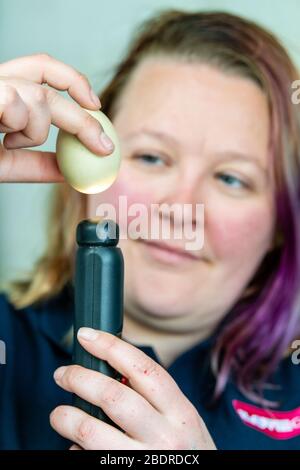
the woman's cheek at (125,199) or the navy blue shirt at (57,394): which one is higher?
the woman's cheek at (125,199)

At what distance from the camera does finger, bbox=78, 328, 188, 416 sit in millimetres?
557

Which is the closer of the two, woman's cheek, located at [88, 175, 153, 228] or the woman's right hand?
the woman's right hand

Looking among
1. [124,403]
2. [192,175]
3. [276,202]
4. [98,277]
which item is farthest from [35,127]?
[276,202]

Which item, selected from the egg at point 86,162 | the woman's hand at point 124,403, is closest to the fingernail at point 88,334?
the woman's hand at point 124,403

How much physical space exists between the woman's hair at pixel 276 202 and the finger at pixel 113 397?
14.2 inches

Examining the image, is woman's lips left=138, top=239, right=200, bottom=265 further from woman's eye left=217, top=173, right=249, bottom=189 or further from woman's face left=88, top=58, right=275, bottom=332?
woman's eye left=217, top=173, right=249, bottom=189

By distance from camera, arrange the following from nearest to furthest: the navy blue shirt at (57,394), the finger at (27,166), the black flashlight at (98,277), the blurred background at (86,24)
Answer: the black flashlight at (98,277)
the finger at (27,166)
the navy blue shirt at (57,394)
the blurred background at (86,24)

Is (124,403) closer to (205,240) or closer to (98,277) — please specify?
(98,277)

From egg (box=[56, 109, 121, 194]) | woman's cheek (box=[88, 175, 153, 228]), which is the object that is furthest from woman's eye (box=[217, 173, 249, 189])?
egg (box=[56, 109, 121, 194])

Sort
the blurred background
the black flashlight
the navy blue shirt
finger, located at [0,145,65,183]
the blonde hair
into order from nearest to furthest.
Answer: the black flashlight, finger, located at [0,145,65,183], the navy blue shirt, the blonde hair, the blurred background

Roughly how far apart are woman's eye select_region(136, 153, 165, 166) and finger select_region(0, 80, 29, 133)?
0.36 m

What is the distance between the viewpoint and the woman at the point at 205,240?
2.93 ft

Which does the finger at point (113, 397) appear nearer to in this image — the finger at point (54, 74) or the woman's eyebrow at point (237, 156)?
the finger at point (54, 74)

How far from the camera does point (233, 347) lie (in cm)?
99
